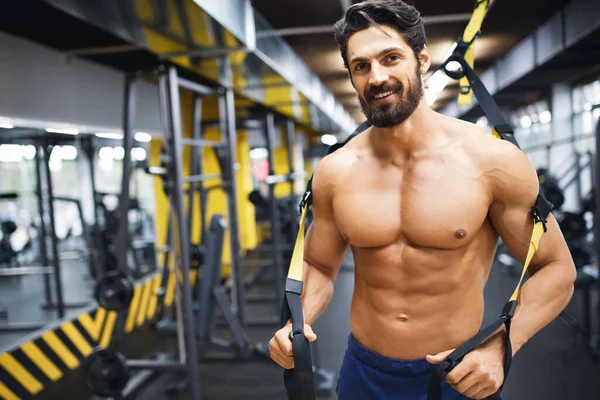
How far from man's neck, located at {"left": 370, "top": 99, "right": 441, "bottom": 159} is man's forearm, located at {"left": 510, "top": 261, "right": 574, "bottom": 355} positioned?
407 mm

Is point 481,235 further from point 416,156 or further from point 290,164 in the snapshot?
point 290,164

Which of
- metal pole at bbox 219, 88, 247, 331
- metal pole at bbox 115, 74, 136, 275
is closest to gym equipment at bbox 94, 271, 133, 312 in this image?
metal pole at bbox 115, 74, 136, 275

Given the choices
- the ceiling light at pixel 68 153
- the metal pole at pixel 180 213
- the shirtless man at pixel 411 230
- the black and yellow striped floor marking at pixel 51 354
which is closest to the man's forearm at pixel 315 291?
the shirtless man at pixel 411 230

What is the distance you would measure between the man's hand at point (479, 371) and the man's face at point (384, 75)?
0.52 metres

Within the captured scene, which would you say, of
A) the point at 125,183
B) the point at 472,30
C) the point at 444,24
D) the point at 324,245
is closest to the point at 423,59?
the point at 472,30

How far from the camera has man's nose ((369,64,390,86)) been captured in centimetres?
119

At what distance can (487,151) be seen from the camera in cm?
128

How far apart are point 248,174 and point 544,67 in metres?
5.90

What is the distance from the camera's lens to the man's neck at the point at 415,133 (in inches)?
54.1

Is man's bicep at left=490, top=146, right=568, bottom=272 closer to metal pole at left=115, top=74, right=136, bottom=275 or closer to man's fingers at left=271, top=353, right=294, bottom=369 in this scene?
man's fingers at left=271, top=353, right=294, bottom=369

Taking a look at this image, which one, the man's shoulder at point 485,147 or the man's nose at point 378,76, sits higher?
the man's nose at point 378,76

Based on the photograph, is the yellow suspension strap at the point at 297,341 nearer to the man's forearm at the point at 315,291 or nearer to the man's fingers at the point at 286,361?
the man's fingers at the point at 286,361

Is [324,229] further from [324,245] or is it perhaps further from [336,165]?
[336,165]

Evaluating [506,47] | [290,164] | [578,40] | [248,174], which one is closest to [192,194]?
[290,164]
